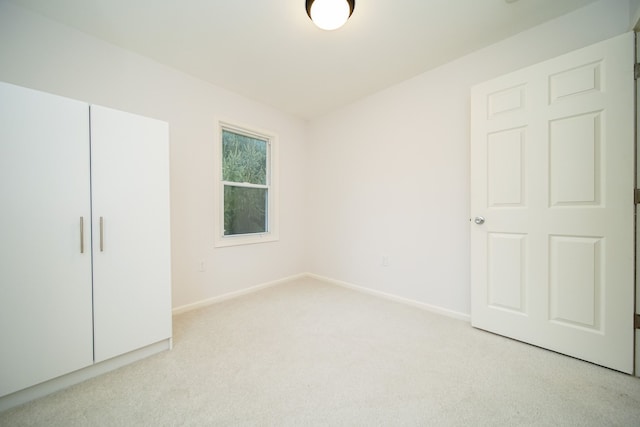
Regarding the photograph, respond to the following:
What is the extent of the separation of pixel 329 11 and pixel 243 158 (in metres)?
1.91

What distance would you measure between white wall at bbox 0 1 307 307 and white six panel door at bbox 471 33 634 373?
2.32 meters

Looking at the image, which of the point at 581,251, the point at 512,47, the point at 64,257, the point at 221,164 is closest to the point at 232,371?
the point at 64,257

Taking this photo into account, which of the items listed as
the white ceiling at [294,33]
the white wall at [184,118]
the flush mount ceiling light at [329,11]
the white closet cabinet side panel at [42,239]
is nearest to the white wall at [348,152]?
Answer: the white wall at [184,118]

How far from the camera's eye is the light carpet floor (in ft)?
3.84

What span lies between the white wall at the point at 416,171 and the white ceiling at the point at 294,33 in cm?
16

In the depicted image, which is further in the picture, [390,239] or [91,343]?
[390,239]

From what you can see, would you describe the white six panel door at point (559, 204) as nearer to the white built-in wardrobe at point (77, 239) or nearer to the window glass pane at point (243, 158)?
the window glass pane at point (243, 158)

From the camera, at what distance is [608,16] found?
161 cm

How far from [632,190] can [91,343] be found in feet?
11.4

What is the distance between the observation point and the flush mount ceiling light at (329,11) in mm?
1509

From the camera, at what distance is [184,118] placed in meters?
2.45

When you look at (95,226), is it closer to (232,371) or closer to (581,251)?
(232,371)

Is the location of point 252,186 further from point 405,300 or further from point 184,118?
point 405,300

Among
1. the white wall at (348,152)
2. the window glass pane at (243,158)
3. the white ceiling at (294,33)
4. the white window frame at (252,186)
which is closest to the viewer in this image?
the white ceiling at (294,33)
